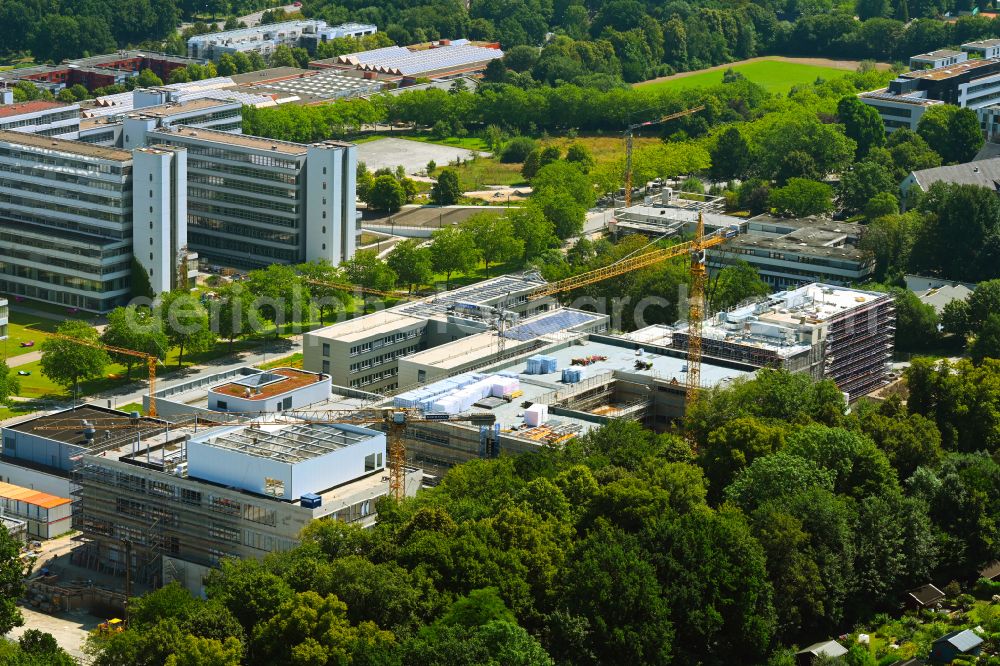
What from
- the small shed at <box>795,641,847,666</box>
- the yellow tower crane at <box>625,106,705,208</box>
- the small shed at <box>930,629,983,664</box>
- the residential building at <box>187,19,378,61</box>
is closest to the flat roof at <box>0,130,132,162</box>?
the yellow tower crane at <box>625,106,705,208</box>

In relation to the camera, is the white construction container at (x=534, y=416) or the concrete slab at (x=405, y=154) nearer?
the white construction container at (x=534, y=416)

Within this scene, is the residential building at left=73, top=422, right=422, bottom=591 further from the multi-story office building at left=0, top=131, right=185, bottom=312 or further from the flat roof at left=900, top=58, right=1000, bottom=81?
the flat roof at left=900, top=58, right=1000, bottom=81

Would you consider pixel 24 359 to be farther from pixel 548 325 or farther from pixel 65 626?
pixel 65 626

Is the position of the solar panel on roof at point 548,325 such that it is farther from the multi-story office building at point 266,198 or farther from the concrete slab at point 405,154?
the concrete slab at point 405,154

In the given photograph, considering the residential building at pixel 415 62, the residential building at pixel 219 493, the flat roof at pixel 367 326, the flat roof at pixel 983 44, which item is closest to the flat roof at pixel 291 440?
the residential building at pixel 219 493

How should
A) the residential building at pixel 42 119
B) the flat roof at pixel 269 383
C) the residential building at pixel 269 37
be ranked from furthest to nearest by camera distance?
the residential building at pixel 269 37, the residential building at pixel 42 119, the flat roof at pixel 269 383

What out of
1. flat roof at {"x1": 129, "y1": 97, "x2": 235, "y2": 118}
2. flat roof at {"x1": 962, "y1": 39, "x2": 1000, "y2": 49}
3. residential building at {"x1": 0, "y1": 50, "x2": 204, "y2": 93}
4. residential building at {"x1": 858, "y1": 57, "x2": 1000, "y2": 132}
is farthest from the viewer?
flat roof at {"x1": 962, "y1": 39, "x2": 1000, "y2": 49}
